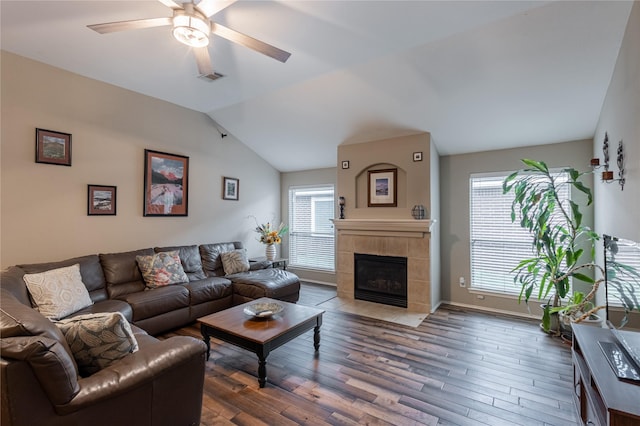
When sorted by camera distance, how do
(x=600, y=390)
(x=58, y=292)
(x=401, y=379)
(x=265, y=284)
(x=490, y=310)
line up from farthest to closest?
(x=490, y=310)
(x=265, y=284)
(x=58, y=292)
(x=401, y=379)
(x=600, y=390)

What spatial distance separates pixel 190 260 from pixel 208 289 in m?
0.66

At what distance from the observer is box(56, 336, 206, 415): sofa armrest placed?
142 centimetres

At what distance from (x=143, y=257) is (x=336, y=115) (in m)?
3.24

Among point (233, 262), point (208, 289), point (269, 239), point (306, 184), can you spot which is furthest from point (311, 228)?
point (208, 289)

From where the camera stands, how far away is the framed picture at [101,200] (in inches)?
146

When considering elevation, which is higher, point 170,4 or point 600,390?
point 170,4

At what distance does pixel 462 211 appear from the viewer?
4613 millimetres

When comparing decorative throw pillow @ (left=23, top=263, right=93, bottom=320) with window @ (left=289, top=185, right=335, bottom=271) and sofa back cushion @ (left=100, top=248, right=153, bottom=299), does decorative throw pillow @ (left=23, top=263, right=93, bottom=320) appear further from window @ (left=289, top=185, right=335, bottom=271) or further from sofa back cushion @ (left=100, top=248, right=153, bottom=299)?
window @ (left=289, top=185, right=335, bottom=271)

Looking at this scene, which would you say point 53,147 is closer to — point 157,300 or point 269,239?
point 157,300

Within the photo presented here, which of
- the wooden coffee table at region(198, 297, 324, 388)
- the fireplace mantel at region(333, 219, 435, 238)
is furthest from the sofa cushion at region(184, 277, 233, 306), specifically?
the fireplace mantel at region(333, 219, 435, 238)

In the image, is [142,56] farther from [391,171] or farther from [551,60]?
[551,60]

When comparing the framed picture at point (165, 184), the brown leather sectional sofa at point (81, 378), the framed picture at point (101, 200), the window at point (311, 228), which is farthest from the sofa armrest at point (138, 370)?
the window at point (311, 228)

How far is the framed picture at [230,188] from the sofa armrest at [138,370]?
12.2ft

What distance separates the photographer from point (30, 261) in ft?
10.7
